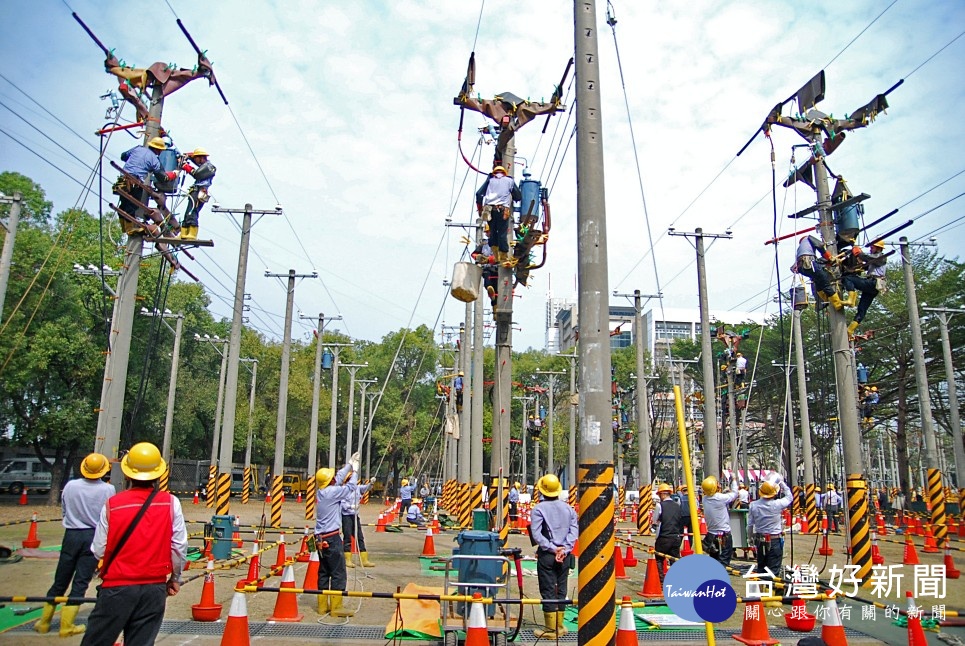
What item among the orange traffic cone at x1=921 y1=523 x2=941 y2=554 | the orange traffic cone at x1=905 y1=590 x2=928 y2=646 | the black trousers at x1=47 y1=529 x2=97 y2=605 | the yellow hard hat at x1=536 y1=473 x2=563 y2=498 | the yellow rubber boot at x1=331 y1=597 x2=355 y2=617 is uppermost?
the yellow hard hat at x1=536 y1=473 x2=563 y2=498

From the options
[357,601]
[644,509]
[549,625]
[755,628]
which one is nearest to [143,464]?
[549,625]

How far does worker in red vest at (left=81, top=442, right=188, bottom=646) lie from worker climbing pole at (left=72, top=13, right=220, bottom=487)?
6096 millimetres

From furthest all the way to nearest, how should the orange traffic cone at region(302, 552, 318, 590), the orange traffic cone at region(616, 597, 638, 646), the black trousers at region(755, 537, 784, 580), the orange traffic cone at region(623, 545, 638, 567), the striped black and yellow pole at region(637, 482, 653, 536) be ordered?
the striped black and yellow pole at region(637, 482, 653, 536)
the orange traffic cone at region(623, 545, 638, 567)
the black trousers at region(755, 537, 784, 580)
the orange traffic cone at region(302, 552, 318, 590)
the orange traffic cone at region(616, 597, 638, 646)

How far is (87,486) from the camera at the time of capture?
8.27 meters

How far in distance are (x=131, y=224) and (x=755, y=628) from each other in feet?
36.9

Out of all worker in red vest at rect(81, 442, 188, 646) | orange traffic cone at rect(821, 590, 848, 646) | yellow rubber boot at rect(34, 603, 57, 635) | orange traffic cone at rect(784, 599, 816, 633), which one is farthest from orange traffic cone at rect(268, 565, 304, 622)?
orange traffic cone at rect(784, 599, 816, 633)

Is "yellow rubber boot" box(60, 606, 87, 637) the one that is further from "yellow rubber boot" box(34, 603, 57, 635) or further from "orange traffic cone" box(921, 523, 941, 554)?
"orange traffic cone" box(921, 523, 941, 554)

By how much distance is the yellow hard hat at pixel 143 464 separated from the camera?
5372mm

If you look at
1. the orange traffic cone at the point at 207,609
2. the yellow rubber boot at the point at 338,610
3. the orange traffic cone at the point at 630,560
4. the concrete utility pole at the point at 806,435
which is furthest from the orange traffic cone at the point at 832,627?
the concrete utility pole at the point at 806,435

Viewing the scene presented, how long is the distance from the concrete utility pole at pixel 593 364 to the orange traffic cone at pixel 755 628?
11.6 feet

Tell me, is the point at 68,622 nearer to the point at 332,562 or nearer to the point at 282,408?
the point at 332,562

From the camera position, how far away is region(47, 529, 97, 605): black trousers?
802 centimetres

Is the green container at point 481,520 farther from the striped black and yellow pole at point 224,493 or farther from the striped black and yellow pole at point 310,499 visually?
the striped black and yellow pole at point 310,499

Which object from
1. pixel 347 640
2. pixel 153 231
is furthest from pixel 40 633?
pixel 153 231
